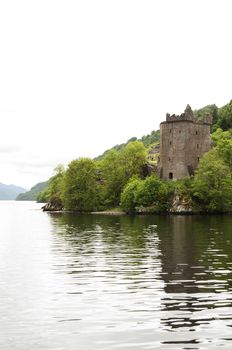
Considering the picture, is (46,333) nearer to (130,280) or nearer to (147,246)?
(130,280)

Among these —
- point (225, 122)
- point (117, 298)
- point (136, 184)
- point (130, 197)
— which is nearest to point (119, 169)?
point (136, 184)

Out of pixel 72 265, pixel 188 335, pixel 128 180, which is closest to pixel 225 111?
pixel 128 180

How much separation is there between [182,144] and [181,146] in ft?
1.63

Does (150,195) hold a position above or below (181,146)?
below

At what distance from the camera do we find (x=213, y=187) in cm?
9969

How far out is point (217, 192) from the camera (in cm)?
9719

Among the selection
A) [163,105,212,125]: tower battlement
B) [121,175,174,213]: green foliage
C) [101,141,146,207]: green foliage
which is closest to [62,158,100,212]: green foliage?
[101,141,146,207]: green foliage

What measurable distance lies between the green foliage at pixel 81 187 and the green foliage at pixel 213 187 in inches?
1150

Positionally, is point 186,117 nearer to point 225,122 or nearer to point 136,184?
point 136,184

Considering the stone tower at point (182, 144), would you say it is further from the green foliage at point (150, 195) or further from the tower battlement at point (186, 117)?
the green foliage at point (150, 195)

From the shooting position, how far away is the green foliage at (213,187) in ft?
322

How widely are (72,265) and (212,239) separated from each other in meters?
17.8

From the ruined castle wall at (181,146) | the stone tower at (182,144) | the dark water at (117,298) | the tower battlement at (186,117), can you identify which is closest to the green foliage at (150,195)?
the ruined castle wall at (181,146)

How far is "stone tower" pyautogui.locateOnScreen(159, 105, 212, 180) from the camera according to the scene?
111438mm
